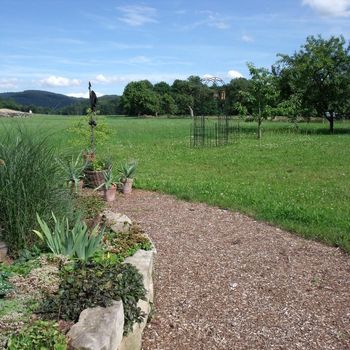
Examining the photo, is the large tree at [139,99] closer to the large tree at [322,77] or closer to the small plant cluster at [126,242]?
the large tree at [322,77]

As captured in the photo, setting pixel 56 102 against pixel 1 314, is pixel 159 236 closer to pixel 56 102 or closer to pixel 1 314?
pixel 56 102

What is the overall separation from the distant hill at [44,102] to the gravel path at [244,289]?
1.89 m

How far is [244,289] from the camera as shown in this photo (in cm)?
402

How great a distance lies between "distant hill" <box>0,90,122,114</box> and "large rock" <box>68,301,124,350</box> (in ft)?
10.9

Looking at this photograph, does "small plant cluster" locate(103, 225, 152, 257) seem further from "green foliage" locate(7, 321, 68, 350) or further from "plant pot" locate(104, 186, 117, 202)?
"plant pot" locate(104, 186, 117, 202)

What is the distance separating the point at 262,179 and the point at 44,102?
5.05m

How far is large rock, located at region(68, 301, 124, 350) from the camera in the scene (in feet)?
7.53

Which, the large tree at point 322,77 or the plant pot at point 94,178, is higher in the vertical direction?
the large tree at point 322,77

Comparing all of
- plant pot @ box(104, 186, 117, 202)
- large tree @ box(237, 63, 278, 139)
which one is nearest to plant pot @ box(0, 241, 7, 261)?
plant pot @ box(104, 186, 117, 202)

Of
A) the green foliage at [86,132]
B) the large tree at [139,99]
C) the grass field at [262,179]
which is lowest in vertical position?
the grass field at [262,179]

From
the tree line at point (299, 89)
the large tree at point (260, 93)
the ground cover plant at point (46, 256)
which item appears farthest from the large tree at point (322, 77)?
Answer: the ground cover plant at point (46, 256)

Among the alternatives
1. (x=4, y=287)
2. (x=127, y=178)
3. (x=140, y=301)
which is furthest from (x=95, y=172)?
(x=4, y=287)

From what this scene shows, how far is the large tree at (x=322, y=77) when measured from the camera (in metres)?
24.5

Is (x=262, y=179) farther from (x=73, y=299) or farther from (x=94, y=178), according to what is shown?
(x=73, y=299)
